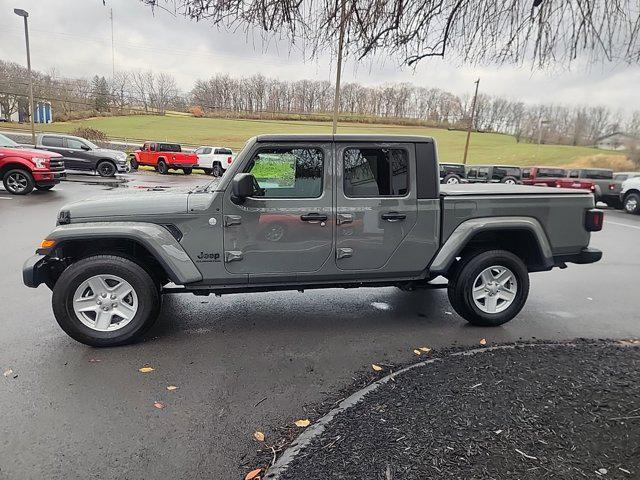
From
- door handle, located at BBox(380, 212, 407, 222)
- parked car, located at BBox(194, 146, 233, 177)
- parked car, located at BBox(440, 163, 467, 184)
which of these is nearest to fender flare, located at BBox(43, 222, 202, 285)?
door handle, located at BBox(380, 212, 407, 222)

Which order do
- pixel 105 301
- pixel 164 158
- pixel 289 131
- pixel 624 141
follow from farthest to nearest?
pixel 289 131, pixel 164 158, pixel 624 141, pixel 105 301

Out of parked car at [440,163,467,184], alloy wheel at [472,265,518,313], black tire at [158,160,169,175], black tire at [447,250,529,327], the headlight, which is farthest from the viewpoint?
parked car at [440,163,467,184]

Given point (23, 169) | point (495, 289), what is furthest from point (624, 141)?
point (23, 169)

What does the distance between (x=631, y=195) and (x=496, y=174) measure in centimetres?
991

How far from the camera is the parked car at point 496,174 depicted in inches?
1029

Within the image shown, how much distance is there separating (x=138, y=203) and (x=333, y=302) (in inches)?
102

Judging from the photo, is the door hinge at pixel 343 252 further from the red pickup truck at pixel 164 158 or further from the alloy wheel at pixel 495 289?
the red pickup truck at pixel 164 158

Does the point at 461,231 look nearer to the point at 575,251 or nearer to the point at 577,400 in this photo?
the point at 575,251

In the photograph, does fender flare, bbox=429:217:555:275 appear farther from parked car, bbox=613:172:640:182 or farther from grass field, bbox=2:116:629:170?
grass field, bbox=2:116:629:170

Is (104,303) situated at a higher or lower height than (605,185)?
lower

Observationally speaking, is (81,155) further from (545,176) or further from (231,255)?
(545,176)

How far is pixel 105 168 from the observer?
20.9m

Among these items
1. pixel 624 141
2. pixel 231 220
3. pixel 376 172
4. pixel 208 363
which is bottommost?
pixel 208 363

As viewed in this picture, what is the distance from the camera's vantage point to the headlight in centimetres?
1319
